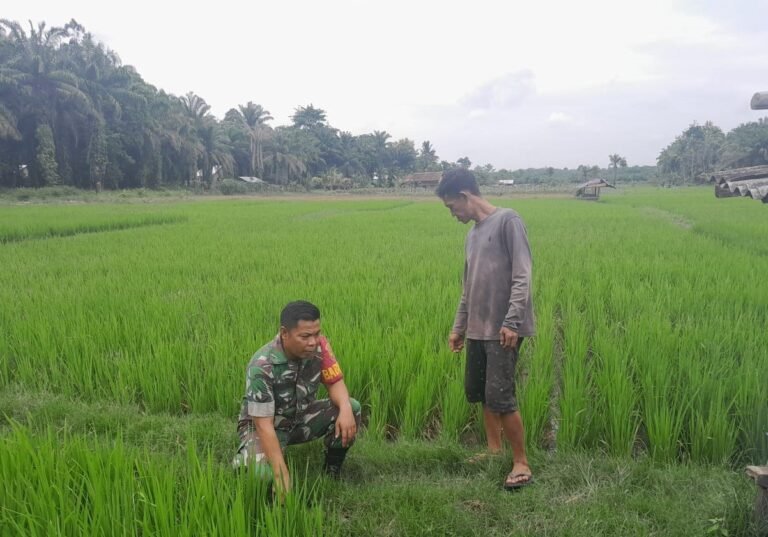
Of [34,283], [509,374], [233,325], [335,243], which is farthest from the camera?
[335,243]

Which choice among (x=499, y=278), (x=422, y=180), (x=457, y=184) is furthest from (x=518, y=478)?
(x=422, y=180)

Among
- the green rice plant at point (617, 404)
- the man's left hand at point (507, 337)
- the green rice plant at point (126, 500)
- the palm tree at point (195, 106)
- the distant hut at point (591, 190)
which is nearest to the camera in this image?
the green rice plant at point (126, 500)

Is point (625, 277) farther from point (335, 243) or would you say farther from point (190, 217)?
point (190, 217)

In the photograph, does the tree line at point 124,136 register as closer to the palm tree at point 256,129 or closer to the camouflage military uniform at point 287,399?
the palm tree at point 256,129

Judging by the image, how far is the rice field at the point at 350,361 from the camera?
1.70 metres

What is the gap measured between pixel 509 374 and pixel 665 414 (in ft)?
2.49

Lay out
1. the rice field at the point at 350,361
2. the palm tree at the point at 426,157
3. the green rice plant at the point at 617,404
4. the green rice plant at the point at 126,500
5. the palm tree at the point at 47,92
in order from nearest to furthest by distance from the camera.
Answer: the green rice plant at the point at 126,500 < the rice field at the point at 350,361 < the green rice plant at the point at 617,404 < the palm tree at the point at 47,92 < the palm tree at the point at 426,157

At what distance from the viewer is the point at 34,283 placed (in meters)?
5.48

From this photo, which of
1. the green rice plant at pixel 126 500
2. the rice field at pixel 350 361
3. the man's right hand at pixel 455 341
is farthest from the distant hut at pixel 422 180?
the green rice plant at pixel 126 500

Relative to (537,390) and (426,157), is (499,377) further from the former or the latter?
(426,157)

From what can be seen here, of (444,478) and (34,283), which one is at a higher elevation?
(34,283)

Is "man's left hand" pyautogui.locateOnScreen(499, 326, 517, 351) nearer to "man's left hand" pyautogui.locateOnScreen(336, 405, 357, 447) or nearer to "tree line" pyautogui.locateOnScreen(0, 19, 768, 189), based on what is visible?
"man's left hand" pyautogui.locateOnScreen(336, 405, 357, 447)

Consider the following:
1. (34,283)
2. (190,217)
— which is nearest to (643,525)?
(34,283)

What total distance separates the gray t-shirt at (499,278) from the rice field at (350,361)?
565 millimetres
